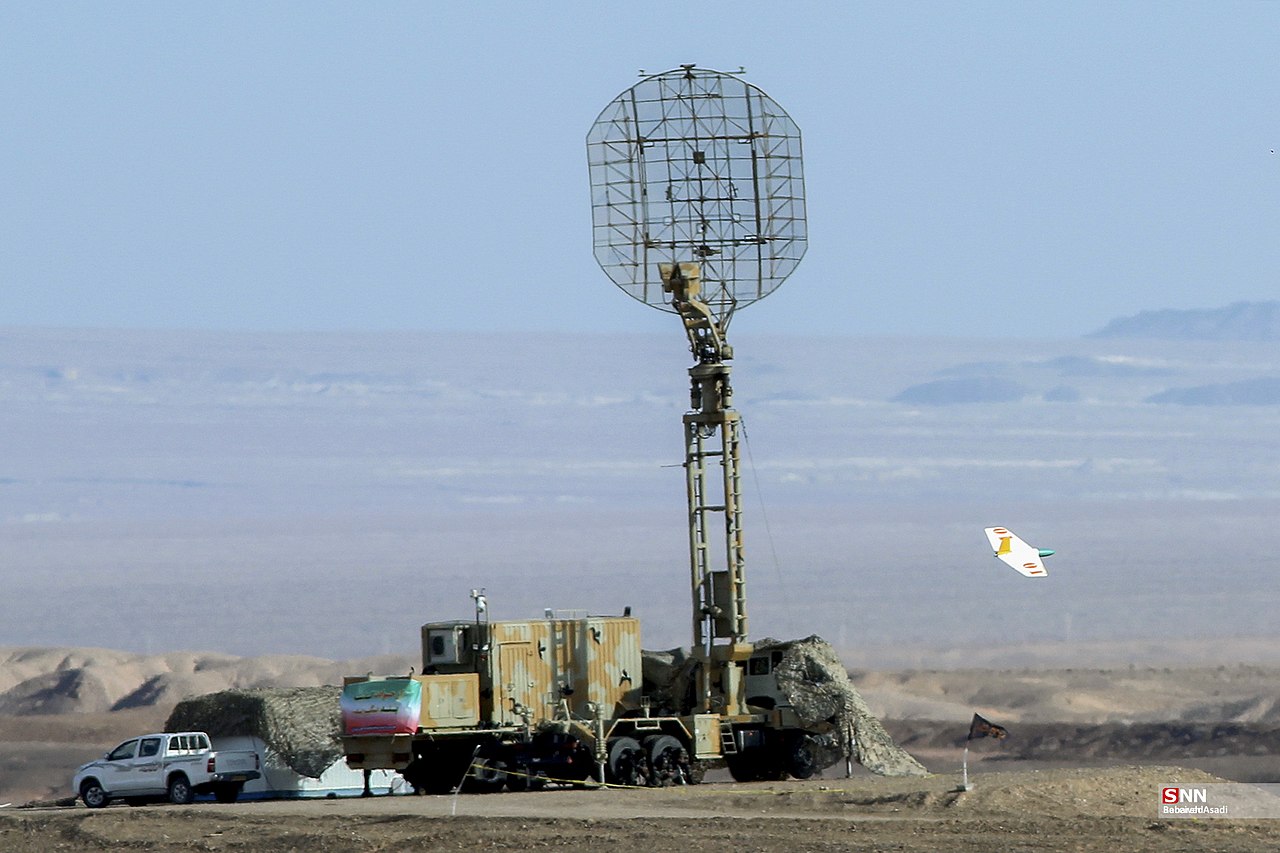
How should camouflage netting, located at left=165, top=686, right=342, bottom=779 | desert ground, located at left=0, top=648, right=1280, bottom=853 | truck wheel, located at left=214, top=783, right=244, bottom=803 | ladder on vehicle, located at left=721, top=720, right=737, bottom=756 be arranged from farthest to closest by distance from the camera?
1. camouflage netting, located at left=165, top=686, right=342, bottom=779
2. ladder on vehicle, located at left=721, top=720, right=737, bottom=756
3. truck wheel, located at left=214, top=783, right=244, bottom=803
4. desert ground, located at left=0, top=648, right=1280, bottom=853

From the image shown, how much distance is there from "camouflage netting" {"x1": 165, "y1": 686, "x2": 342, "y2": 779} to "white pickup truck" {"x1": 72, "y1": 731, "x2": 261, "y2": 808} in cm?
158

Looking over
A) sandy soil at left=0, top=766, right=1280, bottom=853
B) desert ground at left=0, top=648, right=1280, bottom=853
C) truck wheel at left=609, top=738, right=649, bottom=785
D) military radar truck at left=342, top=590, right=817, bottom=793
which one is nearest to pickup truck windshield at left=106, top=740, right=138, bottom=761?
desert ground at left=0, top=648, right=1280, bottom=853

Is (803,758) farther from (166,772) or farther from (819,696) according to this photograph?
(166,772)

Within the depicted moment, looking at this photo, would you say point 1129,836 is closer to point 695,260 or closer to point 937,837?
point 937,837

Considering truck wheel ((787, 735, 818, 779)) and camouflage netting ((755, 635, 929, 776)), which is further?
truck wheel ((787, 735, 818, 779))

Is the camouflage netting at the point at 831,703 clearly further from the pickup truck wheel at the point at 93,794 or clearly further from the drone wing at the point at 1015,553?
the pickup truck wheel at the point at 93,794

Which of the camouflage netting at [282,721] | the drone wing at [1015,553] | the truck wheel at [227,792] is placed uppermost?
the drone wing at [1015,553]

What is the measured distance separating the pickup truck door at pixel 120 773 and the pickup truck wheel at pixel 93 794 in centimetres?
19

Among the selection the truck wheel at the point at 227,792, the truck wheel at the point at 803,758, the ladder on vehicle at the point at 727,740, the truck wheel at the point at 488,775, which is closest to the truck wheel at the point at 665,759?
the ladder on vehicle at the point at 727,740

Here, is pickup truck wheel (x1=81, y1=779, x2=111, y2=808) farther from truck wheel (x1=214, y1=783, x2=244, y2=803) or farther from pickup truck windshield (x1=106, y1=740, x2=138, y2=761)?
truck wheel (x1=214, y1=783, x2=244, y2=803)

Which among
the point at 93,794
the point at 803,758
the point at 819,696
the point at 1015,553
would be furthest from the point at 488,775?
the point at 1015,553

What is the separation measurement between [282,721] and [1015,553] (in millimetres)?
13933

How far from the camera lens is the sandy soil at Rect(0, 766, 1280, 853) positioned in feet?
103

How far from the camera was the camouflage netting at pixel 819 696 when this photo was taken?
1686 inches
